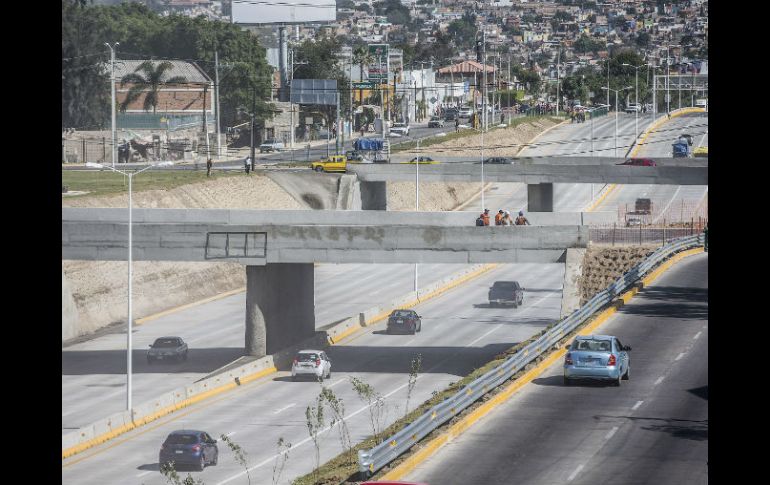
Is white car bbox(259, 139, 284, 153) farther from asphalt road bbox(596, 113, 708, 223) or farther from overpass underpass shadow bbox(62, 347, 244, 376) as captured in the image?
overpass underpass shadow bbox(62, 347, 244, 376)

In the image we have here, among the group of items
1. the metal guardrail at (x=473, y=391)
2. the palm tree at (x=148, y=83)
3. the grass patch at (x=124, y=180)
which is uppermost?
the palm tree at (x=148, y=83)

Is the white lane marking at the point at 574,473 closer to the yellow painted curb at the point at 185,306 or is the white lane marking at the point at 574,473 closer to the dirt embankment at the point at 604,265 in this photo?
the dirt embankment at the point at 604,265

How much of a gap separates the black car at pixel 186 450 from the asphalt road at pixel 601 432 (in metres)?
11.2

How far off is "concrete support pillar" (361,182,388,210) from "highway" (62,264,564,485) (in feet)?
79.7

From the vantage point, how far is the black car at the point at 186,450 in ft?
162

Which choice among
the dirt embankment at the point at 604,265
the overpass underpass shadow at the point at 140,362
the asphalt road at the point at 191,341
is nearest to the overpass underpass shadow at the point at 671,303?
the dirt embankment at the point at 604,265

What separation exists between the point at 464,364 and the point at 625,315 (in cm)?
1434

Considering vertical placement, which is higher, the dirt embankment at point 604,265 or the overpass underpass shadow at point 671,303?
the dirt embankment at point 604,265

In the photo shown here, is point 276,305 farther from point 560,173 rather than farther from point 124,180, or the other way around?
point 124,180

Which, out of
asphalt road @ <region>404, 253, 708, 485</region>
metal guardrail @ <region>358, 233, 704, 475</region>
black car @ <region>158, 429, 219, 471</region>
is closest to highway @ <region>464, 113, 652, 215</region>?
metal guardrail @ <region>358, 233, 704, 475</region>
